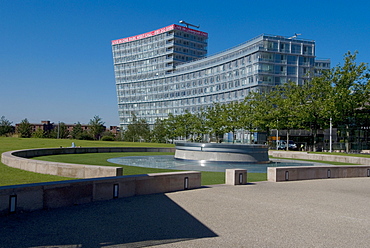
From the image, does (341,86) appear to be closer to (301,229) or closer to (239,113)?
(239,113)

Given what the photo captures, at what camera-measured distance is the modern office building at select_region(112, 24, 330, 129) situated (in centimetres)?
8525

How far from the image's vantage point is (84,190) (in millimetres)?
9789

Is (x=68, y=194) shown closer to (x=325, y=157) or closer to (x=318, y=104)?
(x=325, y=157)

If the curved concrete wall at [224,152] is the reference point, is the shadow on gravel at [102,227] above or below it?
below

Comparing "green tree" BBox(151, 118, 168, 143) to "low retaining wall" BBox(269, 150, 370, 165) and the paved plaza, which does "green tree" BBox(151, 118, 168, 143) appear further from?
the paved plaza

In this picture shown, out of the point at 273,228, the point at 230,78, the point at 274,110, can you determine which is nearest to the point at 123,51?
the point at 230,78

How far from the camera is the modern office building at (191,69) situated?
8525cm

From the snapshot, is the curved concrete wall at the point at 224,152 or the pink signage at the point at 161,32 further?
the pink signage at the point at 161,32

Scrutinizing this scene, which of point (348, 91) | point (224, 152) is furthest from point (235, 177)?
point (348, 91)

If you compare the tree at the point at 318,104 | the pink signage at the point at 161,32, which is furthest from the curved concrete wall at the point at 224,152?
the pink signage at the point at 161,32

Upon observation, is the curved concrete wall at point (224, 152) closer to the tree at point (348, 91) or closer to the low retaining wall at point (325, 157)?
the low retaining wall at point (325, 157)

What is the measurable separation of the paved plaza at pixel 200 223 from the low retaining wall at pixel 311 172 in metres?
3.99

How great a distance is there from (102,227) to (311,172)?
12.5 m

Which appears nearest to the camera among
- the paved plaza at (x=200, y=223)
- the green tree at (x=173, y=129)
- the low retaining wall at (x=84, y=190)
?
the paved plaza at (x=200, y=223)
